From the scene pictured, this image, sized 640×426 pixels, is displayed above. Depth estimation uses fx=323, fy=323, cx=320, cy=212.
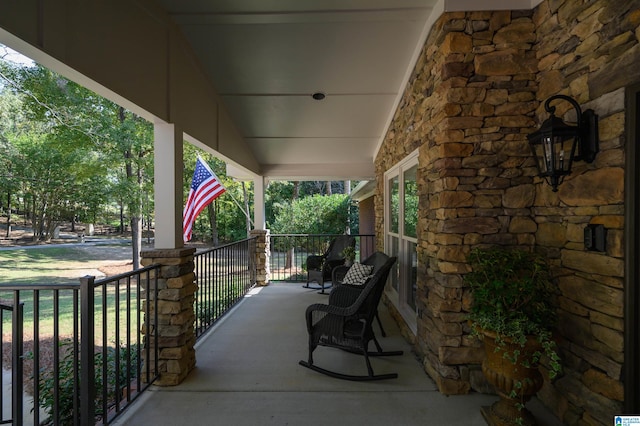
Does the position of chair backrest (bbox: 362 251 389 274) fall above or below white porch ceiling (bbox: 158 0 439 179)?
below

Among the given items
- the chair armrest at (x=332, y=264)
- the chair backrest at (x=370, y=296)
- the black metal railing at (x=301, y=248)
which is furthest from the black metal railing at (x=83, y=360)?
the black metal railing at (x=301, y=248)

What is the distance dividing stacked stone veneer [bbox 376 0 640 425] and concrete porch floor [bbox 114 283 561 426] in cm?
22

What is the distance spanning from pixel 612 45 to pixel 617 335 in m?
1.55

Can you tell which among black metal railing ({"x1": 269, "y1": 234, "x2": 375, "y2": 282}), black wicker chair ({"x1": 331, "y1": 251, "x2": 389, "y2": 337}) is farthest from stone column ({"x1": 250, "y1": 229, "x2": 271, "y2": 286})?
black wicker chair ({"x1": 331, "y1": 251, "x2": 389, "y2": 337})

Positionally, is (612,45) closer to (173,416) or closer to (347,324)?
(347,324)

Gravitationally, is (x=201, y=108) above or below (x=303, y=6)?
below

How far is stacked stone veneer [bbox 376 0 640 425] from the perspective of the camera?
1.75 meters

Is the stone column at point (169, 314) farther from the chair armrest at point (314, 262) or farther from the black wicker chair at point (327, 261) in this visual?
the chair armrest at point (314, 262)

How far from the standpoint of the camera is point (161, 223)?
8.65ft

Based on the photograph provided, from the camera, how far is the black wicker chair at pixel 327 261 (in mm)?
5513

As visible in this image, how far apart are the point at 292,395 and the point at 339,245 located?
151 inches

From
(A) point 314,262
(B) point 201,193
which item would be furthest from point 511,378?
→ (B) point 201,193

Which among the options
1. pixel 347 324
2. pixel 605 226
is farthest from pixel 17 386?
pixel 605 226

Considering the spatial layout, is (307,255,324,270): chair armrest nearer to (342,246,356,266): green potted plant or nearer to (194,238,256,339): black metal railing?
(342,246,356,266): green potted plant
